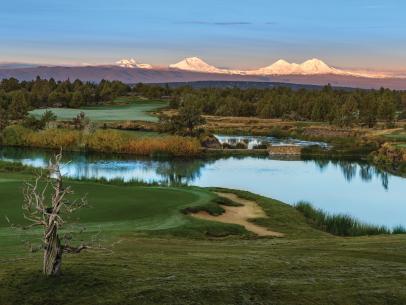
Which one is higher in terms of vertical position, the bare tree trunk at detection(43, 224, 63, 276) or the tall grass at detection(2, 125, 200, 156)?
the bare tree trunk at detection(43, 224, 63, 276)

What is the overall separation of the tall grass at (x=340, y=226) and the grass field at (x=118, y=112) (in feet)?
234

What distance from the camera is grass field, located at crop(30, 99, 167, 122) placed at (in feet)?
322

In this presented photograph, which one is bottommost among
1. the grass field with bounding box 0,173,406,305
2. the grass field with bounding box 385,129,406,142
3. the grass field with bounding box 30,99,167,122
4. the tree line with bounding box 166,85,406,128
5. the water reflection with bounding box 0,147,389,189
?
the water reflection with bounding box 0,147,389,189

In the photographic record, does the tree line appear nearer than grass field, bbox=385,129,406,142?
No

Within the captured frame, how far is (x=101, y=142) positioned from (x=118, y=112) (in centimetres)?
4605

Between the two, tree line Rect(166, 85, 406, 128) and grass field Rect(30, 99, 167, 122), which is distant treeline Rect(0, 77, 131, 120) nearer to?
grass field Rect(30, 99, 167, 122)

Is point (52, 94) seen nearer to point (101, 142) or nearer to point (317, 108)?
point (317, 108)

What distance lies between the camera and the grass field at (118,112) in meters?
98.2

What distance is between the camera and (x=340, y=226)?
2370 cm

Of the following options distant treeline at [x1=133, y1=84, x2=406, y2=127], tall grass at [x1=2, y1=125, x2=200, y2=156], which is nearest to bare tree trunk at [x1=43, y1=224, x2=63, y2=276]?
tall grass at [x1=2, y1=125, x2=200, y2=156]

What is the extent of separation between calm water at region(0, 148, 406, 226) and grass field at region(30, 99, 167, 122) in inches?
1297

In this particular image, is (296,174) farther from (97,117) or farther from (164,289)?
(97,117)

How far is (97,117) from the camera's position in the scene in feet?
323

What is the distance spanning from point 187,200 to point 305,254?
11.6 meters
